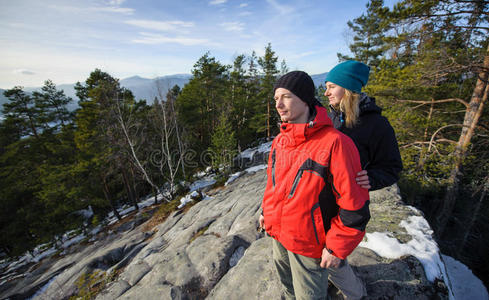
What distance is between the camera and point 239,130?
24.2 m

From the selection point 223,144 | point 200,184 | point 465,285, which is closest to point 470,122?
point 465,285

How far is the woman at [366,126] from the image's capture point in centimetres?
190

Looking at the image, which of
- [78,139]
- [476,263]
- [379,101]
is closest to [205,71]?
[78,139]

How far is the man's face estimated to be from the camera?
1580 mm

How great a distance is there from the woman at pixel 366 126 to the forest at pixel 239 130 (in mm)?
6442

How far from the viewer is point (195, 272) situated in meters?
3.78

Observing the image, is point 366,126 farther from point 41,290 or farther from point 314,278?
point 41,290

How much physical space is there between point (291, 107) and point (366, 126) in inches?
38.6

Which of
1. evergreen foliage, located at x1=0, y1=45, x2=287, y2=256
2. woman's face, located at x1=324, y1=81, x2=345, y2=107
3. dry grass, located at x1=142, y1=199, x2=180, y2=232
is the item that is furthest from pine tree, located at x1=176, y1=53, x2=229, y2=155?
woman's face, located at x1=324, y1=81, x2=345, y2=107

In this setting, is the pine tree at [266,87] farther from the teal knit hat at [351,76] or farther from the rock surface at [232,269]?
the teal knit hat at [351,76]

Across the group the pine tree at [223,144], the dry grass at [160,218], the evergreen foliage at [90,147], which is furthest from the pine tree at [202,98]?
the dry grass at [160,218]

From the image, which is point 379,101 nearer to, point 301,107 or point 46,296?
point 301,107

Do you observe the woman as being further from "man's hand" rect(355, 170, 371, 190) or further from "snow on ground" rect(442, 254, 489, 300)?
"snow on ground" rect(442, 254, 489, 300)

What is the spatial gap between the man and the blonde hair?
0.59 m
